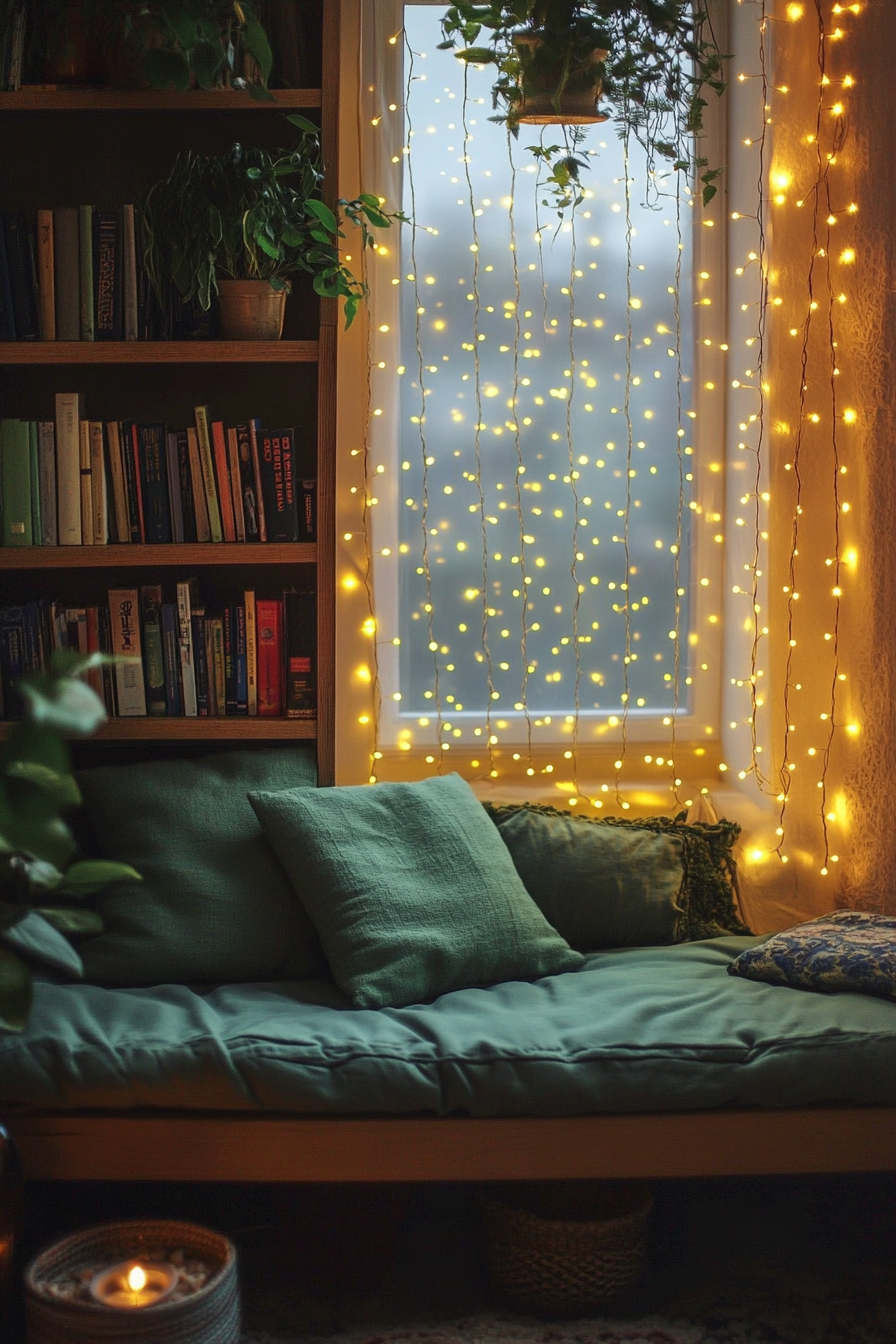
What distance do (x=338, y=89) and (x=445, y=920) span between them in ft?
5.10

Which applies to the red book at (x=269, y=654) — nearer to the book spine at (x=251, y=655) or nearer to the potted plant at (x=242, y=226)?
the book spine at (x=251, y=655)

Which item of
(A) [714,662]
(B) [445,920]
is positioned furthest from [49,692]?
(A) [714,662]

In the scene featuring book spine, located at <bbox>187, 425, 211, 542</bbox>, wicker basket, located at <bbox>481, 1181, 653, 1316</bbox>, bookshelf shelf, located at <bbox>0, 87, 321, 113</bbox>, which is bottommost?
wicker basket, located at <bbox>481, 1181, 653, 1316</bbox>

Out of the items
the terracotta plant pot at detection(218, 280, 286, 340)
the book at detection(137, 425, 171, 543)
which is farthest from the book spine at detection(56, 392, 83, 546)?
the terracotta plant pot at detection(218, 280, 286, 340)

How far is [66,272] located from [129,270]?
0.12 m

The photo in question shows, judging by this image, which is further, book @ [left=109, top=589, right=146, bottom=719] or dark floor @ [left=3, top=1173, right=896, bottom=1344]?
book @ [left=109, top=589, right=146, bottom=719]

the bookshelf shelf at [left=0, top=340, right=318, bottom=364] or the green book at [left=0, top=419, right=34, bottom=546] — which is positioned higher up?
the bookshelf shelf at [left=0, top=340, right=318, bottom=364]

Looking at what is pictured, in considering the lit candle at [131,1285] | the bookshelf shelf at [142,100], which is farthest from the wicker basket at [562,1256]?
the bookshelf shelf at [142,100]

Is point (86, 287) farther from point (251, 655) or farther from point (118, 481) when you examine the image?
point (251, 655)

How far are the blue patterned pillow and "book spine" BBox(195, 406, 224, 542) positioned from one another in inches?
49.0

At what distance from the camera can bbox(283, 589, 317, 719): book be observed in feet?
7.86

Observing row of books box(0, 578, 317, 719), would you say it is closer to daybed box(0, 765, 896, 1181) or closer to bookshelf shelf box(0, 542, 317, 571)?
bookshelf shelf box(0, 542, 317, 571)

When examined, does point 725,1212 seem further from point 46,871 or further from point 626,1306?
point 46,871

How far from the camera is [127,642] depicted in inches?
93.3
